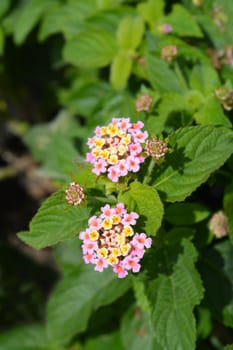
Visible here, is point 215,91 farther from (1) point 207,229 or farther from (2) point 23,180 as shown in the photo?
(2) point 23,180

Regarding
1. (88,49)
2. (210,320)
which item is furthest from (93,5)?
(210,320)

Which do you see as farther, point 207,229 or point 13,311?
point 13,311

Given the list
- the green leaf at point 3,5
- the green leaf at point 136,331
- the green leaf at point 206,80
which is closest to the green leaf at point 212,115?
the green leaf at point 206,80

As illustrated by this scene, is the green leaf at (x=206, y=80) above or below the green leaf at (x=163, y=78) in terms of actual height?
below

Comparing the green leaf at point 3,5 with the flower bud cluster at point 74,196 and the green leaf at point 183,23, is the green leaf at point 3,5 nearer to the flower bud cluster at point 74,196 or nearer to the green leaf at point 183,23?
the green leaf at point 183,23

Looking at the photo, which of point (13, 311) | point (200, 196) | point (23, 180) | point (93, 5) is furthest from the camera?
point (23, 180)

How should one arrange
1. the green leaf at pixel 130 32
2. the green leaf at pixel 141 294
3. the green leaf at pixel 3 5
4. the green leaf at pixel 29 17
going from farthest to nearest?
the green leaf at pixel 3 5
the green leaf at pixel 29 17
the green leaf at pixel 130 32
the green leaf at pixel 141 294
